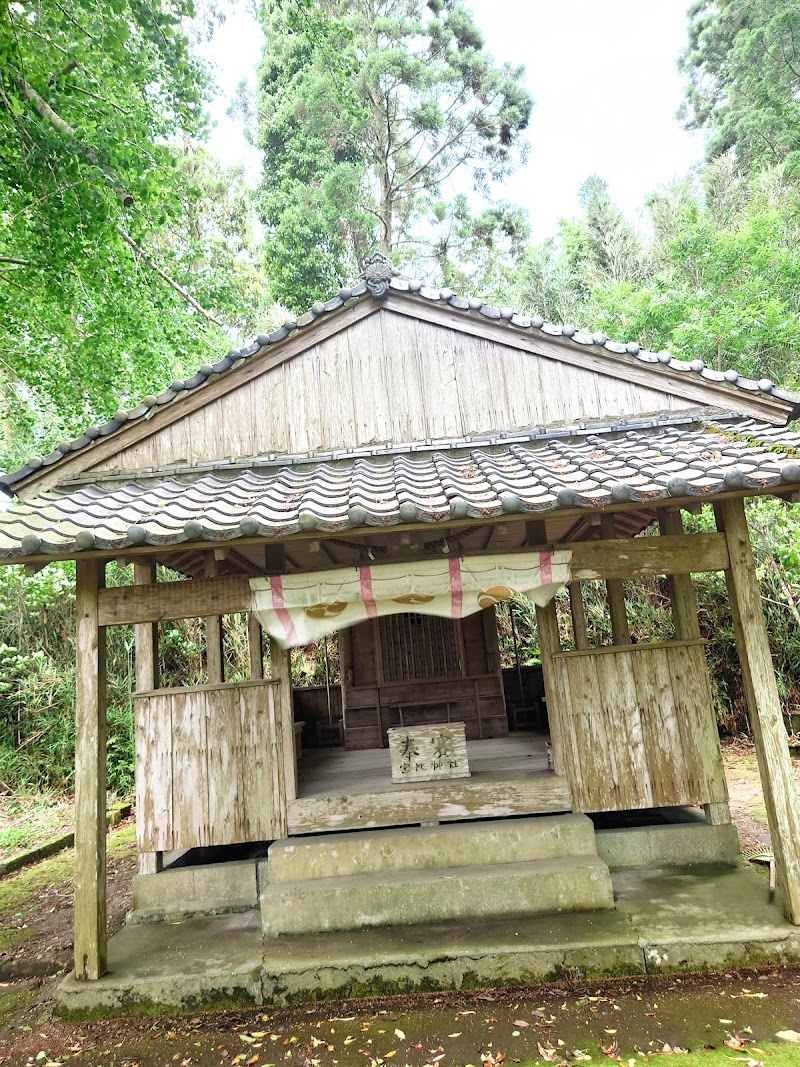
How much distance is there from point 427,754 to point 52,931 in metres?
4.43

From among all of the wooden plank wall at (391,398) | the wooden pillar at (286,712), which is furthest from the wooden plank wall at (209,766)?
the wooden plank wall at (391,398)

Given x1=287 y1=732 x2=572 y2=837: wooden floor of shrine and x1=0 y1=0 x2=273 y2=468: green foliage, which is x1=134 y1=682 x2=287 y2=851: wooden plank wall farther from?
x1=0 y1=0 x2=273 y2=468: green foliage

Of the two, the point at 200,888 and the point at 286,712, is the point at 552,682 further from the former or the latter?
the point at 200,888

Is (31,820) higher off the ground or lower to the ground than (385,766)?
lower

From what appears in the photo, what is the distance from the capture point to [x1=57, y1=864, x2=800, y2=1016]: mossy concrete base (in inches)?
176

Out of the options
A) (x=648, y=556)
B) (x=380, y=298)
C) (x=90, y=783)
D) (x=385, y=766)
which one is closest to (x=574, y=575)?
(x=648, y=556)

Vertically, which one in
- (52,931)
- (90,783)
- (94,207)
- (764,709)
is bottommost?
(52,931)

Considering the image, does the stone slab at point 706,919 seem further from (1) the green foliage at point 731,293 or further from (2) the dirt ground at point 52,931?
(1) the green foliage at point 731,293

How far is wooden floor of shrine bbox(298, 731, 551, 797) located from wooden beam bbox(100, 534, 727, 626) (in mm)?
2209

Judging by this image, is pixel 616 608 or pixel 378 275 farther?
pixel 378 275

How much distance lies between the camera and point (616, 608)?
23.4 ft

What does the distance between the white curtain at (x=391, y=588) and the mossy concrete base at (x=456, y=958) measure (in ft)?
7.98

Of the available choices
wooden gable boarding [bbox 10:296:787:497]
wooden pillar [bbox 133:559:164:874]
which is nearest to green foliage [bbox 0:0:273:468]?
wooden gable boarding [bbox 10:296:787:497]

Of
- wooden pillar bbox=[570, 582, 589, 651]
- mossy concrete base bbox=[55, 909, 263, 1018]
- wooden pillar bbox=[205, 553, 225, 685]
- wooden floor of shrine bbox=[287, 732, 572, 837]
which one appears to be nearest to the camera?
mossy concrete base bbox=[55, 909, 263, 1018]
